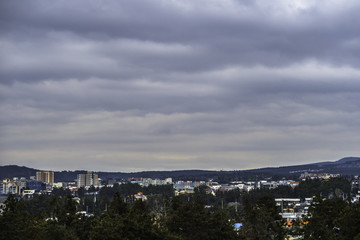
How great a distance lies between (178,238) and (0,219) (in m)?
16.4

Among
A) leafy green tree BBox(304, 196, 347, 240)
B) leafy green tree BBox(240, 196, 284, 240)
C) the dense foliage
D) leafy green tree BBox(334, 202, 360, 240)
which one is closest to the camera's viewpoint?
the dense foliage

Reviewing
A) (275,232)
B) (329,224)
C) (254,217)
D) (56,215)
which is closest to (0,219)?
(56,215)

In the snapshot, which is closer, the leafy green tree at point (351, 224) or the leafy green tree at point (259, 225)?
the leafy green tree at point (351, 224)

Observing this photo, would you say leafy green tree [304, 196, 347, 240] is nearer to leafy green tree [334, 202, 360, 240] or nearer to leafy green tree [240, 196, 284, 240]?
leafy green tree [240, 196, 284, 240]

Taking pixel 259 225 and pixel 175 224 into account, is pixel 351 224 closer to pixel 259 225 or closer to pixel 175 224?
pixel 259 225

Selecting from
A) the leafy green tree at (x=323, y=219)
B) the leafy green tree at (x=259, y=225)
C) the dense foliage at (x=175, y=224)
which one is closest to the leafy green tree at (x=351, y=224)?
the dense foliage at (x=175, y=224)

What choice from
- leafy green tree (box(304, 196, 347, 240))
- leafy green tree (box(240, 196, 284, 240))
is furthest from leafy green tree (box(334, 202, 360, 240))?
leafy green tree (box(240, 196, 284, 240))

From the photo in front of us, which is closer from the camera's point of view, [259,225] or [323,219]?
[259,225]

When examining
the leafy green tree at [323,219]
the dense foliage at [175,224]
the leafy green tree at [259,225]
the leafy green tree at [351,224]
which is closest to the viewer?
the dense foliage at [175,224]

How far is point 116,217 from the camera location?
5353 cm

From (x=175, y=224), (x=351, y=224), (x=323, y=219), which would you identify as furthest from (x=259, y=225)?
(x=351, y=224)

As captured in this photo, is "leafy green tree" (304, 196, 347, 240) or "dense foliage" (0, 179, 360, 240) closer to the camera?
"dense foliage" (0, 179, 360, 240)

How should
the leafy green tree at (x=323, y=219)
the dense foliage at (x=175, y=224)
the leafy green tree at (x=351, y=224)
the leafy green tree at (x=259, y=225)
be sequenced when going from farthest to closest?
the leafy green tree at (x=259, y=225) < the leafy green tree at (x=323, y=219) < the leafy green tree at (x=351, y=224) < the dense foliage at (x=175, y=224)

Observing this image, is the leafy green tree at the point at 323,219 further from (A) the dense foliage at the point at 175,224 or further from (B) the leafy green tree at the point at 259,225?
(B) the leafy green tree at the point at 259,225
